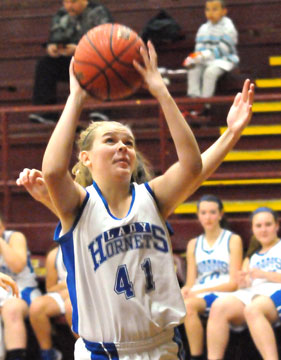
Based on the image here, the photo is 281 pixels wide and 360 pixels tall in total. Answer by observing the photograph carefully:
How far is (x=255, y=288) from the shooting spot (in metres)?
5.91

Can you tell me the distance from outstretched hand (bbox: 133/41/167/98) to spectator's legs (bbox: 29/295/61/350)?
350 centimetres

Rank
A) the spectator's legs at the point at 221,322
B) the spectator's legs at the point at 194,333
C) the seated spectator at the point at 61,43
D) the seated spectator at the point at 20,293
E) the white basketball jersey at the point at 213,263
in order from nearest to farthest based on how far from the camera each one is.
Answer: the spectator's legs at the point at 221,322
the spectator's legs at the point at 194,333
the seated spectator at the point at 20,293
the white basketball jersey at the point at 213,263
the seated spectator at the point at 61,43

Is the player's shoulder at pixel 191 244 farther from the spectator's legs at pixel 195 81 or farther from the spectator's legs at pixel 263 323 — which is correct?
the spectator's legs at pixel 195 81

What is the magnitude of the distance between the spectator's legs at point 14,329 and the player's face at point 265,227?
2.02 metres

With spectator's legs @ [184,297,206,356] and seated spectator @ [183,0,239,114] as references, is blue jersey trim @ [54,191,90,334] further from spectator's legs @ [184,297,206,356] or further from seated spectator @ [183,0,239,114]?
seated spectator @ [183,0,239,114]

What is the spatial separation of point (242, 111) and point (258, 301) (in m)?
2.60

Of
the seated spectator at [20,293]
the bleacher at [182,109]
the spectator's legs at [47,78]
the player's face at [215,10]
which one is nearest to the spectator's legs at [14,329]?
the seated spectator at [20,293]

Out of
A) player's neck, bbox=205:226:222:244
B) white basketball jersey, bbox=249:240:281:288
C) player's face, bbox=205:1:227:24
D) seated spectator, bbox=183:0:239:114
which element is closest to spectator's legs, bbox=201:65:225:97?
seated spectator, bbox=183:0:239:114

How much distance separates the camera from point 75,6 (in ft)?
26.4

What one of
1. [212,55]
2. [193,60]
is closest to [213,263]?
[193,60]

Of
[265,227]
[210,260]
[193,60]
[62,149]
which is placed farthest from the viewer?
[193,60]

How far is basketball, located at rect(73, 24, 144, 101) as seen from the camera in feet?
9.76

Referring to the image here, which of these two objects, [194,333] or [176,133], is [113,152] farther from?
[194,333]

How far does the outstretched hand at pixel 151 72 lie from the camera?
2.84 metres
